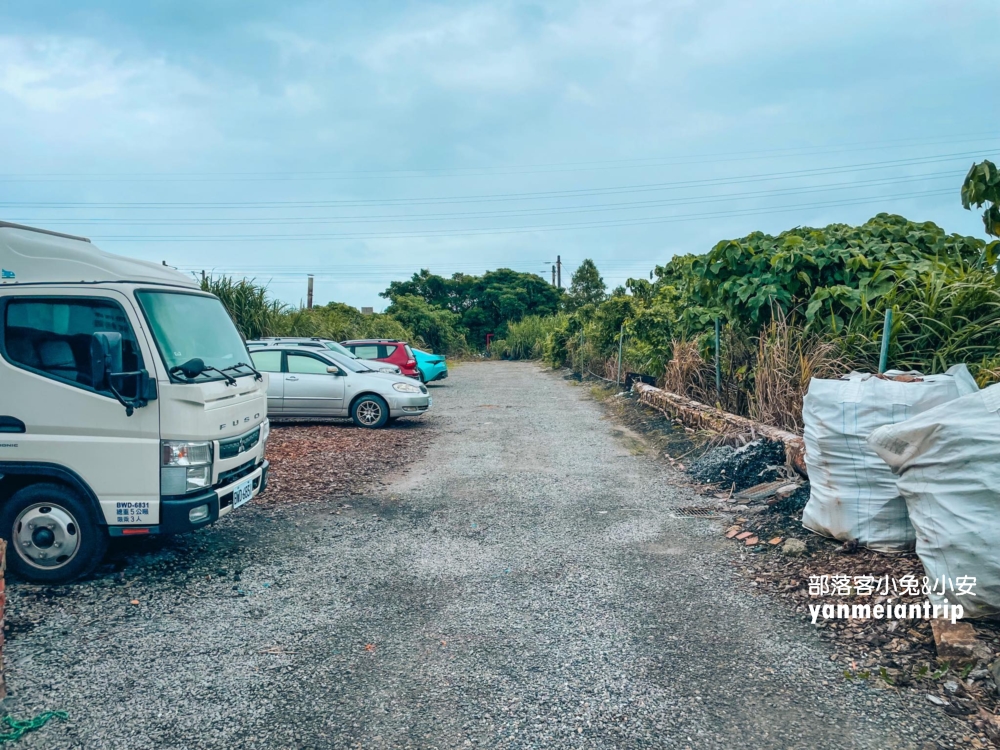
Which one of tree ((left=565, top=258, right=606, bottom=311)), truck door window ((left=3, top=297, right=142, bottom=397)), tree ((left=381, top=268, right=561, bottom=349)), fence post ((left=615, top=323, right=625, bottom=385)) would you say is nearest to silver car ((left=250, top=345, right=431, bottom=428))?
truck door window ((left=3, top=297, right=142, bottom=397))

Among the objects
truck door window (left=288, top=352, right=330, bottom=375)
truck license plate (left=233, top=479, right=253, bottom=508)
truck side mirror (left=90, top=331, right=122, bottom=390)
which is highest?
truck side mirror (left=90, top=331, right=122, bottom=390)

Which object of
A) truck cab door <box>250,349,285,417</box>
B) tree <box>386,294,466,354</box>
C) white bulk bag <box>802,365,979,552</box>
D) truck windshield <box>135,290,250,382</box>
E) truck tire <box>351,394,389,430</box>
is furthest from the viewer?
tree <box>386,294,466,354</box>

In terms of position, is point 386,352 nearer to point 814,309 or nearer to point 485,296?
point 814,309

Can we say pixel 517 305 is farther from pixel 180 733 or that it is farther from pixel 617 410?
pixel 180 733

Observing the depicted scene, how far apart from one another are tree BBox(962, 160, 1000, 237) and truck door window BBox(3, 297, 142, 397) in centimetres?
576

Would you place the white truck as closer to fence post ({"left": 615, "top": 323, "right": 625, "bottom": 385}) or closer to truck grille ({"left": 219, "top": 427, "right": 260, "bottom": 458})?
truck grille ({"left": 219, "top": 427, "right": 260, "bottom": 458})

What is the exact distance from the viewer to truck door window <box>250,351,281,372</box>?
1266 centimetres

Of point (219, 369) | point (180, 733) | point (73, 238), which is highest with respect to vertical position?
point (73, 238)

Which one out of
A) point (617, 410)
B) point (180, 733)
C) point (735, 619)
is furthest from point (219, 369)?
point (617, 410)

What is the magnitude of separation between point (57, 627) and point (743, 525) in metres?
5.29

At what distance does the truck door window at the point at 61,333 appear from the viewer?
489cm

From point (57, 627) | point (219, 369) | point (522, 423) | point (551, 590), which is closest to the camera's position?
point (57, 627)

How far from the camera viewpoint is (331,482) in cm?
838

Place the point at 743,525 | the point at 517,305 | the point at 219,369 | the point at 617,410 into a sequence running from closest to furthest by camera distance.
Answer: the point at 219,369 → the point at 743,525 → the point at 617,410 → the point at 517,305
